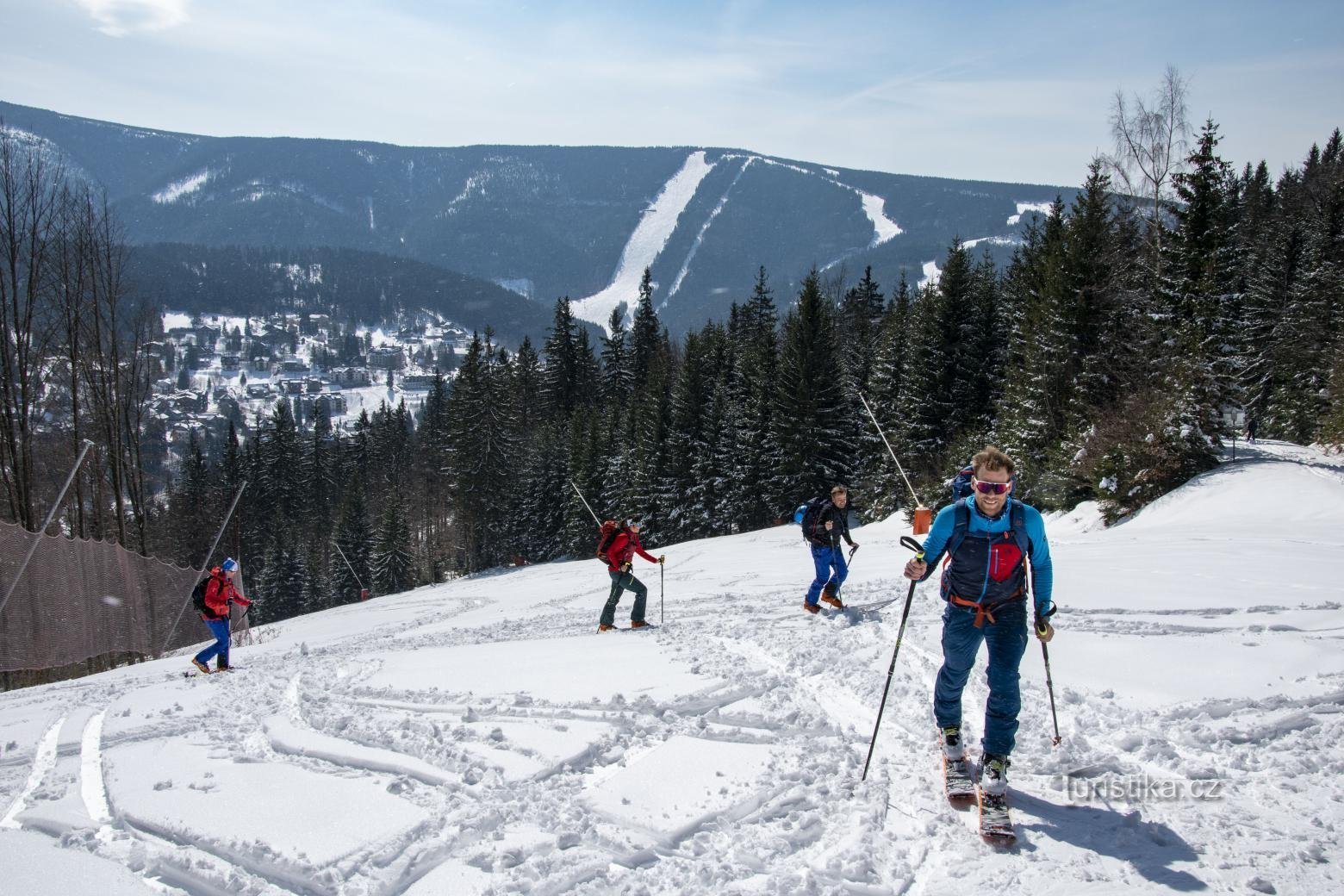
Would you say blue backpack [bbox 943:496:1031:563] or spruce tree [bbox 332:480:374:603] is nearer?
blue backpack [bbox 943:496:1031:563]

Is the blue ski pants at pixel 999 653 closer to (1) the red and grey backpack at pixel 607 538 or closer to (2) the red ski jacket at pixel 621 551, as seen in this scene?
(2) the red ski jacket at pixel 621 551

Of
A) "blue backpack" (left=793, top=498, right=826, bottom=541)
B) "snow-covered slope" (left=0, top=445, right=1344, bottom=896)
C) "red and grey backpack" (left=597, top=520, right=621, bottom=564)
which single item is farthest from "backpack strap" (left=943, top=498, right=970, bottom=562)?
"red and grey backpack" (left=597, top=520, right=621, bottom=564)

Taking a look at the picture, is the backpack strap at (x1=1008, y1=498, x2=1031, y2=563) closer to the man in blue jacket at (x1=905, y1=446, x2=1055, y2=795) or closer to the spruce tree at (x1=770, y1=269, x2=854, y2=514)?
the man in blue jacket at (x1=905, y1=446, x2=1055, y2=795)

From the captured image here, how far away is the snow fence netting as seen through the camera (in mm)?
12266

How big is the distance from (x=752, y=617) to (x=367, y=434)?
8941 cm

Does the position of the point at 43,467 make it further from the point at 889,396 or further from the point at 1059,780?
the point at 889,396

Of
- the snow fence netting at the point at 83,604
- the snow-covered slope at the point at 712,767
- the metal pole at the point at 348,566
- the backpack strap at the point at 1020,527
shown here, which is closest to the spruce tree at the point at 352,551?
the metal pole at the point at 348,566

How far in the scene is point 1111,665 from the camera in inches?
259

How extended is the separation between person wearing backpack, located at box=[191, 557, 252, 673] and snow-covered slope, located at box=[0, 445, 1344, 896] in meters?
1.87

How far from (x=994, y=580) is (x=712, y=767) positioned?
223 centimetres

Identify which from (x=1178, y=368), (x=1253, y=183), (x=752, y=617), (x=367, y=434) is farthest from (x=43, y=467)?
(x=1253, y=183)

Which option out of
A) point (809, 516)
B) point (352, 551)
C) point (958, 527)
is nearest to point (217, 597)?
point (809, 516)

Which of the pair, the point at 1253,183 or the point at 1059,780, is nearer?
the point at 1059,780

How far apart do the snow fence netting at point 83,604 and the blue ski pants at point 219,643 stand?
331 cm
